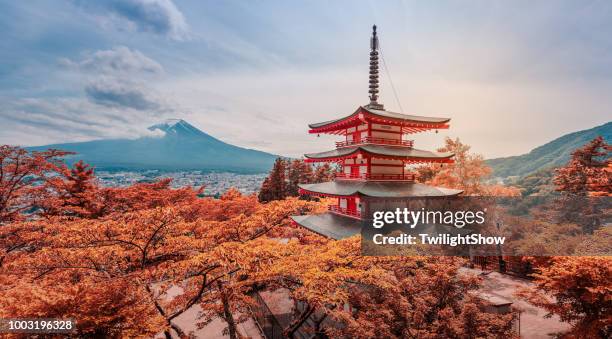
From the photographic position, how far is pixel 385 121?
12.8m

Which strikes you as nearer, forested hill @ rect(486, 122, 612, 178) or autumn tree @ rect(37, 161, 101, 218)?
autumn tree @ rect(37, 161, 101, 218)

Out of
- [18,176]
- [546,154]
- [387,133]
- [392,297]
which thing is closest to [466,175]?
[387,133]

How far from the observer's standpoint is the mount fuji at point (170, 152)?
132 m

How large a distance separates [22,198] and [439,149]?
1139 inches

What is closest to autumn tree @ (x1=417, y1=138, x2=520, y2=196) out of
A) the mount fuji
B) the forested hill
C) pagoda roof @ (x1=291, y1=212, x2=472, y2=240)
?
pagoda roof @ (x1=291, y1=212, x2=472, y2=240)

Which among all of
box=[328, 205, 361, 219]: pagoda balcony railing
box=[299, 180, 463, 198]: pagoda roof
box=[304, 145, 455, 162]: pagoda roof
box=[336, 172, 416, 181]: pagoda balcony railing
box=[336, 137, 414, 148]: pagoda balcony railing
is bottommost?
box=[328, 205, 361, 219]: pagoda balcony railing

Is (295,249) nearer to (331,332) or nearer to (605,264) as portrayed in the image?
(331,332)

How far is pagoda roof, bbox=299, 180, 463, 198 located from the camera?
11.4 m

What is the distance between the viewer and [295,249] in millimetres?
8172

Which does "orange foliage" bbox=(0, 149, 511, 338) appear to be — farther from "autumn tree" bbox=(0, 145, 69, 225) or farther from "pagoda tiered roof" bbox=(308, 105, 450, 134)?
"pagoda tiered roof" bbox=(308, 105, 450, 134)

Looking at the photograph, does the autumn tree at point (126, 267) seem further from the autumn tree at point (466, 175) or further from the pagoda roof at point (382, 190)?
the autumn tree at point (466, 175)

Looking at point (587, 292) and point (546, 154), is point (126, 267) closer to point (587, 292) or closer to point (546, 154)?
point (587, 292)

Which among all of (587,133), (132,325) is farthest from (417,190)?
(587,133)

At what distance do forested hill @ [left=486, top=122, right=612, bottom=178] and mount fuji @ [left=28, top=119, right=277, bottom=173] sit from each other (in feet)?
405
